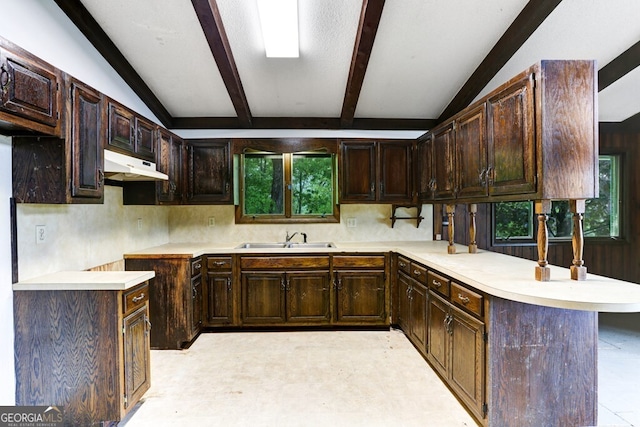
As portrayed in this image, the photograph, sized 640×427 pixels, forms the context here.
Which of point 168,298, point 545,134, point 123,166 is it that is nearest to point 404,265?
point 545,134

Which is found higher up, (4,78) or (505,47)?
(505,47)

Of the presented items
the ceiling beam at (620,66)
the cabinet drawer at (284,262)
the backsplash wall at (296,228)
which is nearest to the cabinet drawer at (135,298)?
the cabinet drawer at (284,262)

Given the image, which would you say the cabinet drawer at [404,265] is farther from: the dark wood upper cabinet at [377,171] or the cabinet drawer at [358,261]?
the dark wood upper cabinet at [377,171]

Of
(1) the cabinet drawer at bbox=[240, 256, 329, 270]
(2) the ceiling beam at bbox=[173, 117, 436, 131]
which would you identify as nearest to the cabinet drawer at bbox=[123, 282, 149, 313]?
(1) the cabinet drawer at bbox=[240, 256, 329, 270]

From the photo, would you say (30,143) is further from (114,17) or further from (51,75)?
(114,17)

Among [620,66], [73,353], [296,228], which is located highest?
[620,66]

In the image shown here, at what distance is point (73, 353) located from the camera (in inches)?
76.5

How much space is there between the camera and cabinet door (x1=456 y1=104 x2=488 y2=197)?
7.68ft

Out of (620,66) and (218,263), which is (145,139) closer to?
(218,263)

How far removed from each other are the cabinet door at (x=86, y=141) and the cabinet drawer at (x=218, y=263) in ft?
4.66

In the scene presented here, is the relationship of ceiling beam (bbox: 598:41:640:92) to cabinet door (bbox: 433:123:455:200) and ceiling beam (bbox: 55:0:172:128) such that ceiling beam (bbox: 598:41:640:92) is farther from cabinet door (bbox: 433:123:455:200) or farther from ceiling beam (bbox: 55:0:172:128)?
ceiling beam (bbox: 55:0:172:128)

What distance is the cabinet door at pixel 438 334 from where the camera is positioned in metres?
2.39

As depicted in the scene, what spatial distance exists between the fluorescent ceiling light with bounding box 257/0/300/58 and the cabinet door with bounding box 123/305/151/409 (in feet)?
7.75

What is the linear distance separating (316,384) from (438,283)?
1209mm
